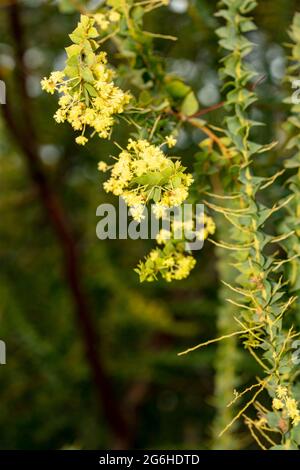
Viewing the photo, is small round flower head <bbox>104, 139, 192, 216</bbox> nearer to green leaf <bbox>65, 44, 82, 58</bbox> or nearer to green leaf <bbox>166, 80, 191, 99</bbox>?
green leaf <bbox>65, 44, 82, 58</bbox>

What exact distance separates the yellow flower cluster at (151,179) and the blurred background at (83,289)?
729 millimetres

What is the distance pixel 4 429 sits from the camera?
1697 millimetres

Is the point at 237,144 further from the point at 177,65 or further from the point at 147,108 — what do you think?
the point at 177,65

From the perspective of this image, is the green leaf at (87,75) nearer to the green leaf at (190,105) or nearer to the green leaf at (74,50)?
the green leaf at (74,50)

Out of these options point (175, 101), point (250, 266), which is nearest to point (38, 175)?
point (175, 101)

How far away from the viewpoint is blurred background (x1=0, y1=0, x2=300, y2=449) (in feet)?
4.84

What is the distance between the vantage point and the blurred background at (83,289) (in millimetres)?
1477

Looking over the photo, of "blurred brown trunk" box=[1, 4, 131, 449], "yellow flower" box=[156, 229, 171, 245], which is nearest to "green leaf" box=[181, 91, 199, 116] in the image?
"yellow flower" box=[156, 229, 171, 245]

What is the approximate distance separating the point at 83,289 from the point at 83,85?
1070 millimetres

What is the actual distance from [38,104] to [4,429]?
847mm

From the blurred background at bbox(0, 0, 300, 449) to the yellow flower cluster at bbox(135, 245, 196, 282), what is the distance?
661 mm

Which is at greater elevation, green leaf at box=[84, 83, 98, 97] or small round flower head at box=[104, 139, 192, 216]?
green leaf at box=[84, 83, 98, 97]

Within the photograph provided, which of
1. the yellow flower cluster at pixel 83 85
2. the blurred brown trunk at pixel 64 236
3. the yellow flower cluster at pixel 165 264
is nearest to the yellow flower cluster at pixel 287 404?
the yellow flower cluster at pixel 165 264

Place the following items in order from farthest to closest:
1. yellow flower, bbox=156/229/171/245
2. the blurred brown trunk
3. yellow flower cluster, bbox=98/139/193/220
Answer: the blurred brown trunk, yellow flower, bbox=156/229/171/245, yellow flower cluster, bbox=98/139/193/220
